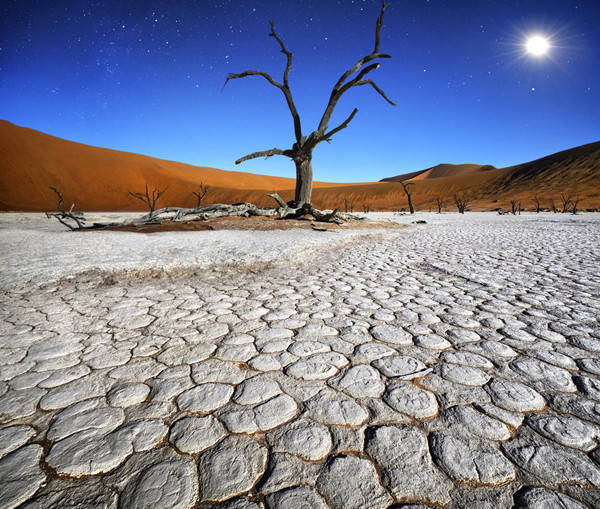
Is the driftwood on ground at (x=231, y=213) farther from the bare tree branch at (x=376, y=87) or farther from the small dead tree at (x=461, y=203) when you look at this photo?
the small dead tree at (x=461, y=203)

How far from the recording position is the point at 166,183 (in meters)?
53.5

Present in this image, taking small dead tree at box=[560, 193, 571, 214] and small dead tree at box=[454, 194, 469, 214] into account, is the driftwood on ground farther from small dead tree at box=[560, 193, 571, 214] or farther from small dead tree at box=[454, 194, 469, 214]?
small dead tree at box=[560, 193, 571, 214]

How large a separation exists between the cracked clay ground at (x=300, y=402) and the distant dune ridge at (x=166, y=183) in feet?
127

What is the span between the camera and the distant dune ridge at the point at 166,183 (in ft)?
122

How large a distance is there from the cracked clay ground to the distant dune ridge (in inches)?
1519

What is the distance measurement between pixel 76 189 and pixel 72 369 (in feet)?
171

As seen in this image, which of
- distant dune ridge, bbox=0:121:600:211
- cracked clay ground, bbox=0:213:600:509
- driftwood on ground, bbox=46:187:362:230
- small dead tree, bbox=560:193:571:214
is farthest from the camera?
distant dune ridge, bbox=0:121:600:211

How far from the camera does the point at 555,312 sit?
97.1 inches

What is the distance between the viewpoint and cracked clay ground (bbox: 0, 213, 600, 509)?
99 cm

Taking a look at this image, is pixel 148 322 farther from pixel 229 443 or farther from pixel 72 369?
pixel 229 443

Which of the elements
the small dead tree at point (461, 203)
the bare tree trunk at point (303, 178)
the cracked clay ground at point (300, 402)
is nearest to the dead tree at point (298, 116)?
the bare tree trunk at point (303, 178)

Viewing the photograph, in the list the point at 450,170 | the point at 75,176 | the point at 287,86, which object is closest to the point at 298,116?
the point at 287,86

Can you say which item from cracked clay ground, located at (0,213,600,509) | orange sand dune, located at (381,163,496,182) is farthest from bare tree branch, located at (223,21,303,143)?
orange sand dune, located at (381,163,496,182)

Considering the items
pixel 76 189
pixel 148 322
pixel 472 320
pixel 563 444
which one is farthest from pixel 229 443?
pixel 76 189
